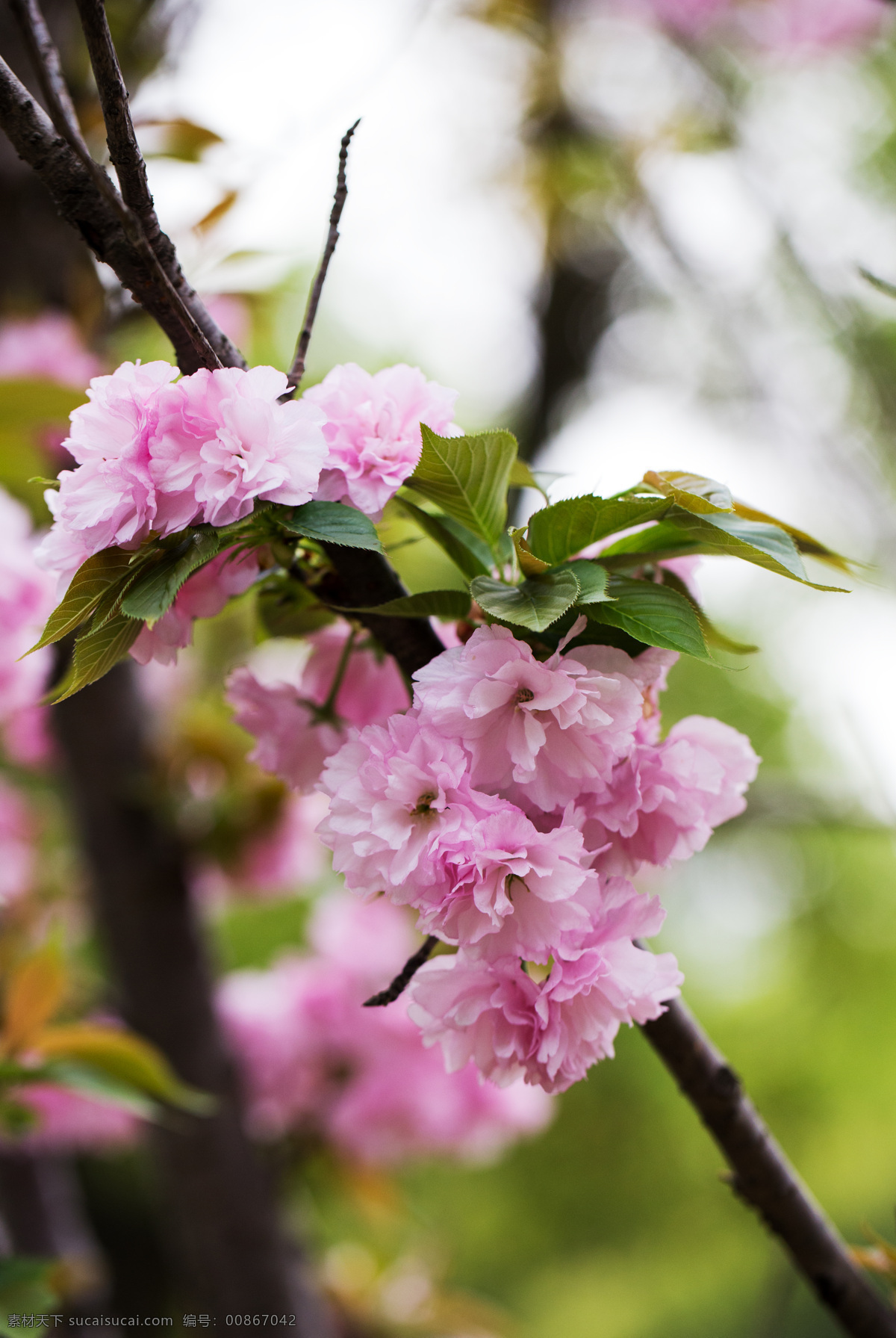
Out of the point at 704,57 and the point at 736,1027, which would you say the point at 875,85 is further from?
the point at 736,1027

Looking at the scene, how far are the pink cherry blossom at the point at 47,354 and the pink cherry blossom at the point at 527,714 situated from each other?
2.91ft

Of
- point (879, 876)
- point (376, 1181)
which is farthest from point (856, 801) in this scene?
point (879, 876)

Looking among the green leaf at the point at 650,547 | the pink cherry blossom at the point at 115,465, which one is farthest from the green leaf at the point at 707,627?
the pink cherry blossom at the point at 115,465

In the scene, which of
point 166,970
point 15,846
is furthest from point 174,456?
point 15,846

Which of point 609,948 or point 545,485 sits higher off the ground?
point 545,485

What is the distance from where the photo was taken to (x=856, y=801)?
1269 mm

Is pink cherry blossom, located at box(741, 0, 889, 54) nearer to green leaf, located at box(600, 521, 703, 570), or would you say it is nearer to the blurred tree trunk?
the blurred tree trunk

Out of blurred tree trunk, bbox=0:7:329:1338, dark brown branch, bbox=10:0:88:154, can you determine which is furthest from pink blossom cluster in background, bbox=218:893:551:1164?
dark brown branch, bbox=10:0:88:154

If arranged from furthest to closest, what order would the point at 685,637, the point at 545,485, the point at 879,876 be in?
the point at 879,876 → the point at 545,485 → the point at 685,637

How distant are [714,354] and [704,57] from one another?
809 mm

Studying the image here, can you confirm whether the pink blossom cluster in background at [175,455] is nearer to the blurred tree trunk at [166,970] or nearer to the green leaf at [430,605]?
the green leaf at [430,605]

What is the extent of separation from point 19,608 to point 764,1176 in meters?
0.72

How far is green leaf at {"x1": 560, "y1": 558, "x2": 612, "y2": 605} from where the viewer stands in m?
0.39

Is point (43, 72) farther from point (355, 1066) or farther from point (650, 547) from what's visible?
point (355, 1066)
